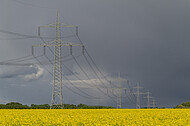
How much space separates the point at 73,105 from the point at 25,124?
52.3 meters

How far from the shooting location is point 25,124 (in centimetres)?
1758

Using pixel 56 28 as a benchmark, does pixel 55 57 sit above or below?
below

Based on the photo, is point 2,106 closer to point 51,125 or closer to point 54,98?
point 54,98

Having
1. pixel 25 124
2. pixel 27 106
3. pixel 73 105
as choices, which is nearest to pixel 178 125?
pixel 25 124


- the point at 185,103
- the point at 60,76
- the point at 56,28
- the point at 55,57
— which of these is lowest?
the point at 185,103

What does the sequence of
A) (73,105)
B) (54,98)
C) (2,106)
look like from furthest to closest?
(73,105)
(2,106)
(54,98)

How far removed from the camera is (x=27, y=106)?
185 ft

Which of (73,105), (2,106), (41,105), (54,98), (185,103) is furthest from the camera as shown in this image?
(185,103)

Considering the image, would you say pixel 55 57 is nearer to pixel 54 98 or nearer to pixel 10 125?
pixel 54 98

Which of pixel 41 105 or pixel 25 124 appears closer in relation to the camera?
pixel 25 124

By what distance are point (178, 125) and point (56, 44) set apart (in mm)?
32207

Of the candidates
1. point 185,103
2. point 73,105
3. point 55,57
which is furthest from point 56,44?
point 185,103

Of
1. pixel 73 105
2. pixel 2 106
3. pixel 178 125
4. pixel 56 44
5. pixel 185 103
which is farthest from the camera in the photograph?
pixel 185 103

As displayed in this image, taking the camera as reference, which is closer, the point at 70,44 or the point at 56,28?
the point at 70,44
